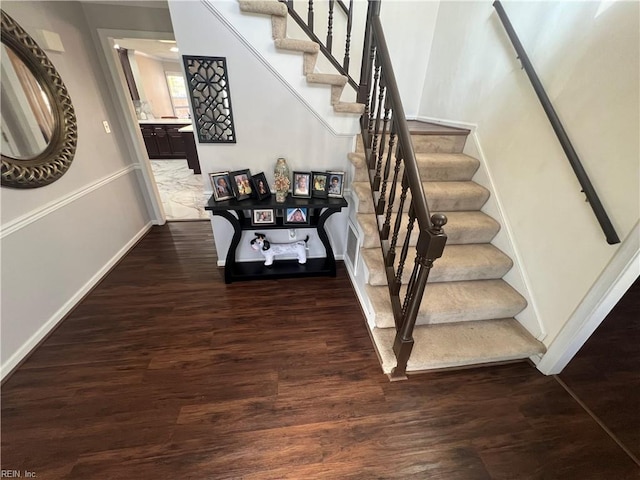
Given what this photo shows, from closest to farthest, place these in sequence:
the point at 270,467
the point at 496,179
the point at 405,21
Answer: the point at 270,467
the point at 496,179
the point at 405,21

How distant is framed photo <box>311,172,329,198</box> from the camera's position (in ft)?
6.97

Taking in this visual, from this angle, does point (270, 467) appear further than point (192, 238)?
No

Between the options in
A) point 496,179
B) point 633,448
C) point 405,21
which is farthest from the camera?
point 405,21

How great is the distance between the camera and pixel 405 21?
258cm

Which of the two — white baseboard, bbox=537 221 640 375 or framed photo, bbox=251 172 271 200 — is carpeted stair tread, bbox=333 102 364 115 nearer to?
framed photo, bbox=251 172 271 200

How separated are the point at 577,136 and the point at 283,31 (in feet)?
6.11

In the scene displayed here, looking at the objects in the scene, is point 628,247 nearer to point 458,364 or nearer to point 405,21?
point 458,364

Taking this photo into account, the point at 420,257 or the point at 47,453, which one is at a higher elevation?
the point at 420,257

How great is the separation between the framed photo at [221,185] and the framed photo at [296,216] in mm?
484

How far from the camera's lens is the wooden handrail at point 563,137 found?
1237mm

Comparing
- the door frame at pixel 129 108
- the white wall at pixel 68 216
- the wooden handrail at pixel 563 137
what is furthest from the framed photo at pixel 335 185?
the white wall at pixel 68 216

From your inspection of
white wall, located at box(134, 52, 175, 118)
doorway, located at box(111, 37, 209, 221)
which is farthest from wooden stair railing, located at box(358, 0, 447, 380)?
white wall, located at box(134, 52, 175, 118)

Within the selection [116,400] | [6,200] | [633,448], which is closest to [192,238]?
[6,200]

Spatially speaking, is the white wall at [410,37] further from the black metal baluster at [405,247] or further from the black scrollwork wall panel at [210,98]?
the black metal baluster at [405,247]
